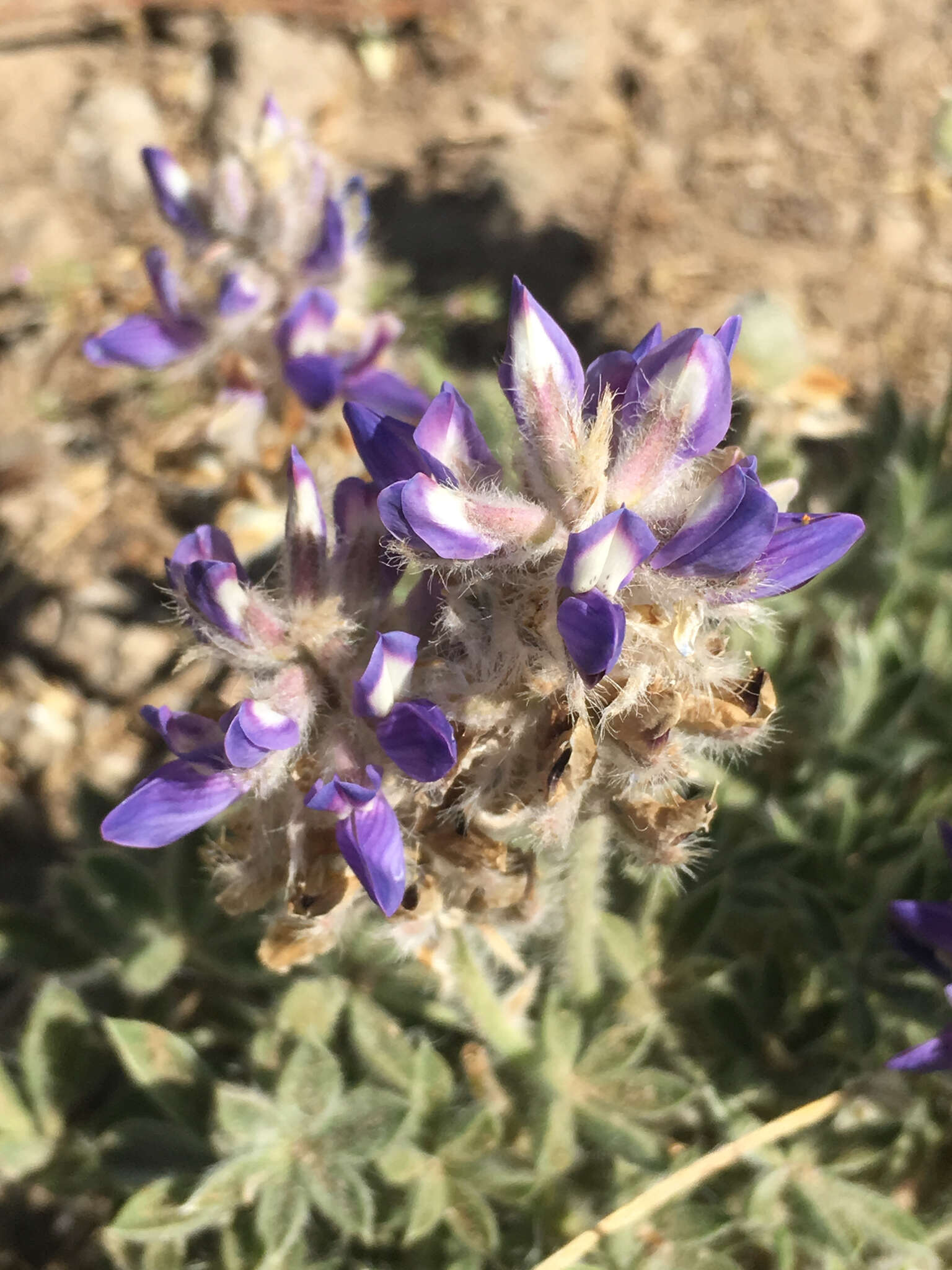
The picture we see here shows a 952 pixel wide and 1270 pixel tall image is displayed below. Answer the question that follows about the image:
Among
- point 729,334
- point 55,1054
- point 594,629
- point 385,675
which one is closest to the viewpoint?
point 594,629

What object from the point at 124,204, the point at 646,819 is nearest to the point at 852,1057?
the point at 646,819

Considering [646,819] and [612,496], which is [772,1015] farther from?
[612,496]

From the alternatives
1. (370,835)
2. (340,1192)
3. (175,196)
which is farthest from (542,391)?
(175,196)

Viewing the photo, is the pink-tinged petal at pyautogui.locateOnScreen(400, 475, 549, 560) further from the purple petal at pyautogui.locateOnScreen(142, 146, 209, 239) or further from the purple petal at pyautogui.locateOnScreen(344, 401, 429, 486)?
the purple petal at pyautogui.locateOnScreen(142, 146, 209, 239)

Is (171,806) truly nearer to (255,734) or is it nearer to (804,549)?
(255,734)

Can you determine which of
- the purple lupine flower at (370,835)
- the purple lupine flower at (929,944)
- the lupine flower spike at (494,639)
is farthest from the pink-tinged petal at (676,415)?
the purple lupine flower at (929,944)

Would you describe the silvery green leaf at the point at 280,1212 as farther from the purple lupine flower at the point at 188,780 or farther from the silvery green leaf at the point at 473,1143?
the purple lupine flower at the point at 188,780
